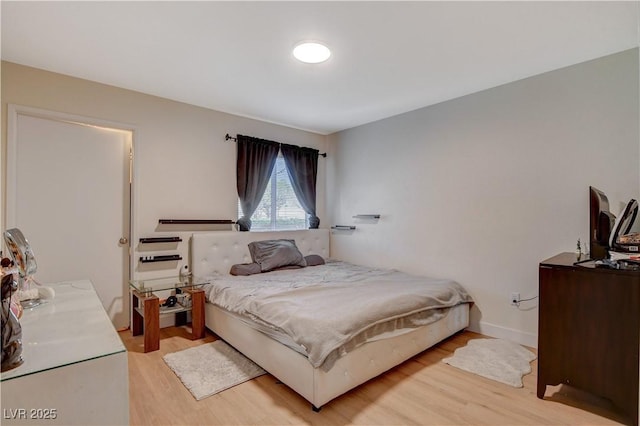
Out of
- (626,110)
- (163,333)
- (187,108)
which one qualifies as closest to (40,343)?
(163,333)

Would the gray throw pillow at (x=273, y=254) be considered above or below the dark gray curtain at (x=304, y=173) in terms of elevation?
below

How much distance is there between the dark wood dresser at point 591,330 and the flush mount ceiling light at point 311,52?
2.26 metres

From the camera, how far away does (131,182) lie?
3.37m

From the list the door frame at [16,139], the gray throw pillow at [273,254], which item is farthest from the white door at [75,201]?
the gray throw pillow at [273,254]

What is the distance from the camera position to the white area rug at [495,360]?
8.07 feet

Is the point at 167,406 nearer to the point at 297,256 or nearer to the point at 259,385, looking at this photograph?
the point at 259,385

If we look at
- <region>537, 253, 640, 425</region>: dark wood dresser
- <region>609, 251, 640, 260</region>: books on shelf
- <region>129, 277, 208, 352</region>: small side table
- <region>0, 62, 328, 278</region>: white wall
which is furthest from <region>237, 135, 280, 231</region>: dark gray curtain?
<region>609, 251, 640, 260</region>: books on shelf

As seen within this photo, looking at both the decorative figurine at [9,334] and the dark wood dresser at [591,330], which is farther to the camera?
the dark wood dresser at [591,330]

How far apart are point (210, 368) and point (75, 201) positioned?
6.95 ft

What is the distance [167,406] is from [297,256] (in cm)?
224

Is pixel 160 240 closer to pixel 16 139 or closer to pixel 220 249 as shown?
pixel 220 249

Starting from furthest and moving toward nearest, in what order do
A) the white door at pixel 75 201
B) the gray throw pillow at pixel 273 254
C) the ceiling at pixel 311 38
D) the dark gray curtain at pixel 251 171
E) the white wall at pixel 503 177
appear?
the dark gray curtain at pixel 251 171 < the gray throw pillow at pixel 273 254 < the white door at pixel 75 201 < the white wall at pixel 503 177 < the ceiling at pixel 311 38

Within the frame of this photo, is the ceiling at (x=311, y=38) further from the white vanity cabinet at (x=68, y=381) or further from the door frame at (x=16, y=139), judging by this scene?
the white vanity cabinet at (x=68, y=381)

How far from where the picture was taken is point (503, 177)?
3199 millimetres
